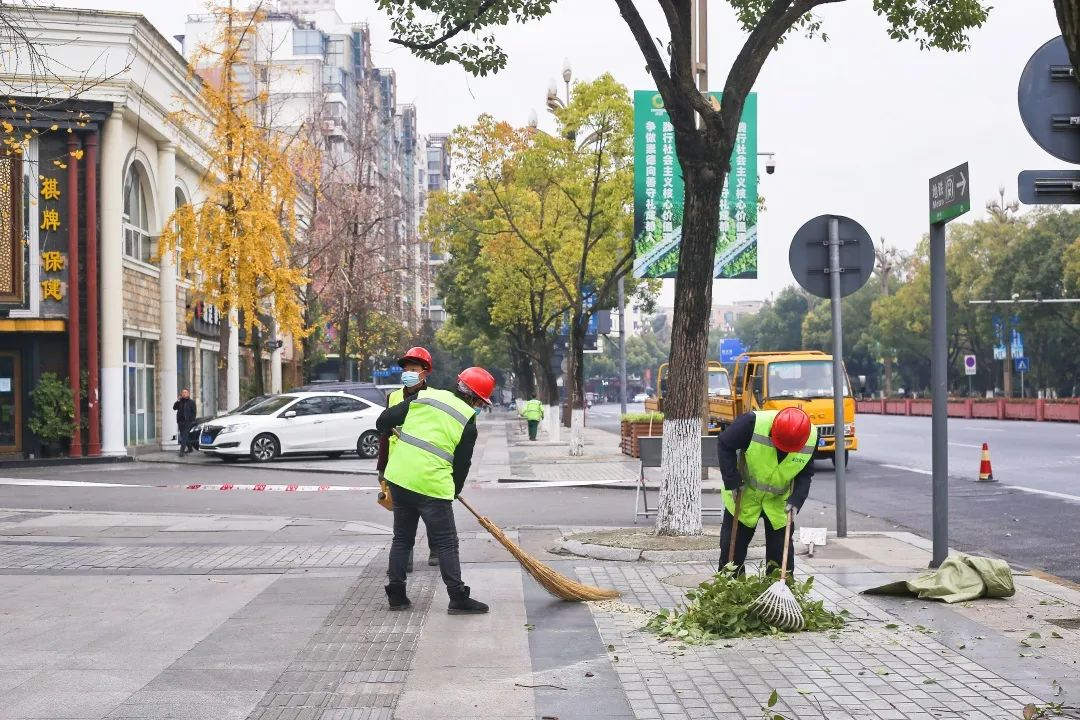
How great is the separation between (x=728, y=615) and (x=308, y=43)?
81163 millimetres

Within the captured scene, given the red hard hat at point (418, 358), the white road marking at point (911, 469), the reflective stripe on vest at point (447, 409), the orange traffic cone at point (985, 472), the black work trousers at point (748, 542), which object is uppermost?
the red hard hat at point (418, 358)

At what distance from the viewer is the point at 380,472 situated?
10.5 m

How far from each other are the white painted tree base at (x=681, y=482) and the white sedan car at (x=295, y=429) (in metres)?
16.4

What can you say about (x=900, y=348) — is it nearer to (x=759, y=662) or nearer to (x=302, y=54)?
(x=302, y=54)

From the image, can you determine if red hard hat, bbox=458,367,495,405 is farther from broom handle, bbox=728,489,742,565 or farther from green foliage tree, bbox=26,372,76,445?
green foliage tree, bbox=26,372,76,445

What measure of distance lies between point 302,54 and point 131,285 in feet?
187

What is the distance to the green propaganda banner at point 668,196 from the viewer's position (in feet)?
71.4

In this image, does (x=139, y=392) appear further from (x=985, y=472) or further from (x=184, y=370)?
(x=985, y=472)

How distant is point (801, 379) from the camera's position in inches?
995

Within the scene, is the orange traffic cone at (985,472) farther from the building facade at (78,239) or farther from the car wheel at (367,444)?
the building facade at (78,239)

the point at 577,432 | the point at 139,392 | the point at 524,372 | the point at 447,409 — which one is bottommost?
the point at 577,432

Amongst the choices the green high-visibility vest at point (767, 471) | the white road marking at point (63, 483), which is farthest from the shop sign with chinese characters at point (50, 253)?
the green high-visibility vest at point (767, 471)

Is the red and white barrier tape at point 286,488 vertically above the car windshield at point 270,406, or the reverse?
the car windshield at point 270,406

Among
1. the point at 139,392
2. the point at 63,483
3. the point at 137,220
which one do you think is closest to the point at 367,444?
the point at 139,392
